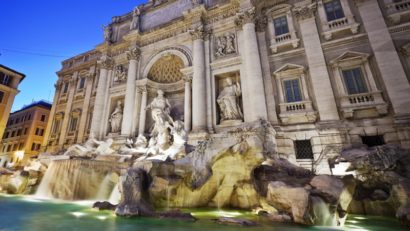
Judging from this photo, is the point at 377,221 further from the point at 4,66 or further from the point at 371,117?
the point at 4,66

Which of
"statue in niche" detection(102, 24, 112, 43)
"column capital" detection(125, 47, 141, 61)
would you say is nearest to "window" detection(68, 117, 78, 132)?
"statue in niche" detection(102, 24, 112, 43)

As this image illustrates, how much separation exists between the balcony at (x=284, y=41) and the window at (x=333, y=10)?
7.43 ft

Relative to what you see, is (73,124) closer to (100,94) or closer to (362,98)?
(100,94)

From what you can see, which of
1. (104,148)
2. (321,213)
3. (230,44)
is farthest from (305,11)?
(104,148)

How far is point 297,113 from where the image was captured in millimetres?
11438

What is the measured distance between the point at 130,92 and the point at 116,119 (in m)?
2.73

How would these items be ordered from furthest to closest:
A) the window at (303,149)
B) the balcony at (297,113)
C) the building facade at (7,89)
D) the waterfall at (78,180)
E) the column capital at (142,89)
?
the building facade at (7,89) → the column capital at (142,89) → the balcony at (297,113) → the window at (303,149) → the waterfall at (78,180)

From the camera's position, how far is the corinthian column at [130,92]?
15746mm

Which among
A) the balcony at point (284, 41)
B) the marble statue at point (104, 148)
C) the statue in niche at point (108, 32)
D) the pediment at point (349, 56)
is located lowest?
the marble statue at point (104, 148)

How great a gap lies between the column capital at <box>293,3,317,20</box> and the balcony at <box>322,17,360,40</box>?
1.22 metres

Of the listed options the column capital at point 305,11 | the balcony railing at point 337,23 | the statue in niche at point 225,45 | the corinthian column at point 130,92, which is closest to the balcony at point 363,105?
the balcony railing at point 337,23

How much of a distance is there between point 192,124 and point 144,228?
31.6 ft

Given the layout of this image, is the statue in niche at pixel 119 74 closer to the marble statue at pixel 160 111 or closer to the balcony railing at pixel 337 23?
the marble statue at pixel 160 111

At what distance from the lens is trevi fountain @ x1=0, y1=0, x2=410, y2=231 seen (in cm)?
525
